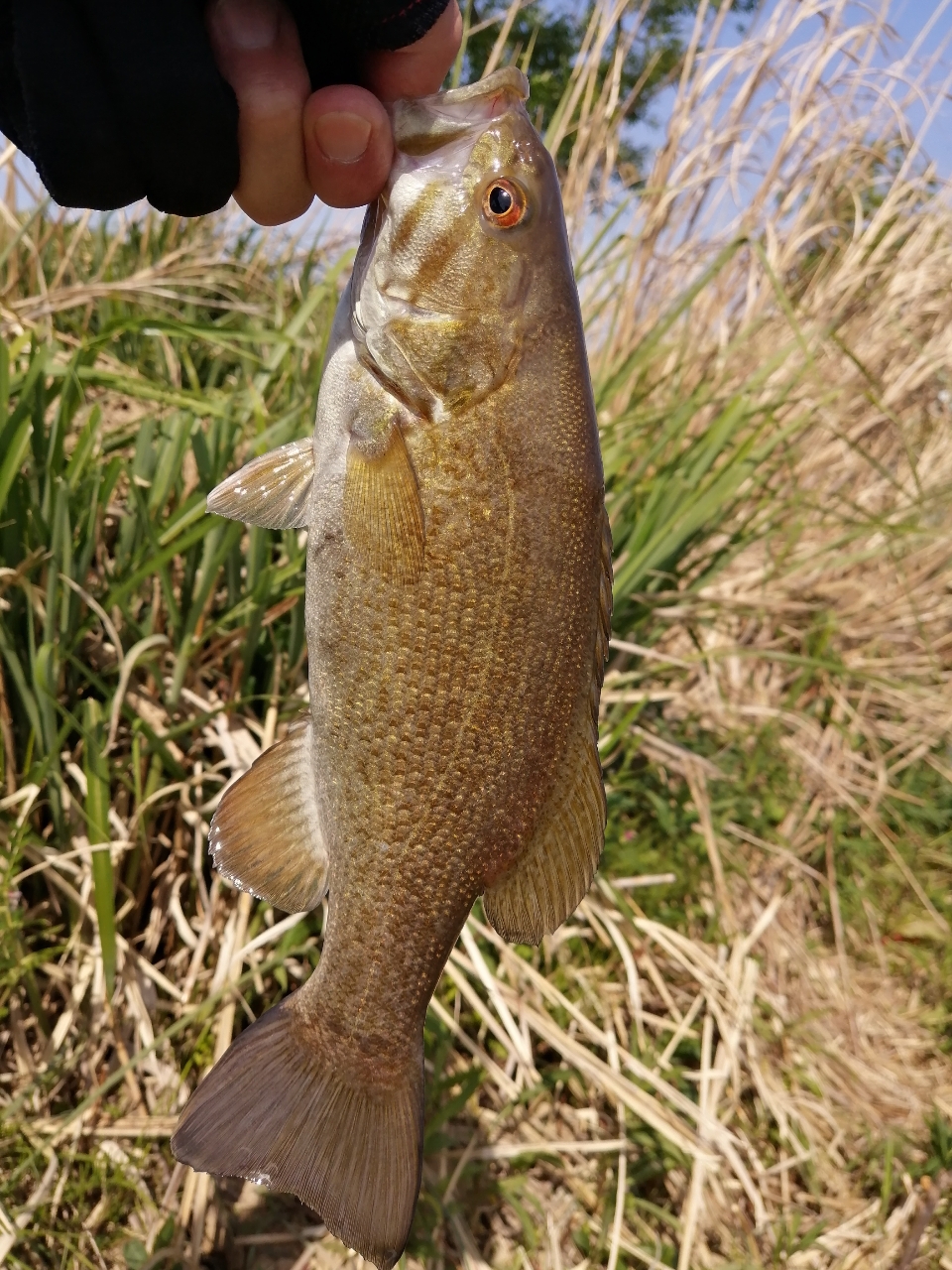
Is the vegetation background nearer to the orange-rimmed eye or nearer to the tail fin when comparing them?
the tail fin

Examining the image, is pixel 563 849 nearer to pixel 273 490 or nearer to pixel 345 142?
pixel 273 490

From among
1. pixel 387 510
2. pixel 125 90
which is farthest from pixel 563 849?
pixel 125 90

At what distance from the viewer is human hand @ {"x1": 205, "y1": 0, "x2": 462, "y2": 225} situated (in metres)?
1.07

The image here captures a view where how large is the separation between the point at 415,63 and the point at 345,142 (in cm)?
21

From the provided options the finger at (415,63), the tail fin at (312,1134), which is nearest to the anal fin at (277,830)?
the tail fin at (312,1134)

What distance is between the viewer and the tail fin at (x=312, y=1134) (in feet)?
3.81

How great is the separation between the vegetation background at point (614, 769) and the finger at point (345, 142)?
0.92 metres

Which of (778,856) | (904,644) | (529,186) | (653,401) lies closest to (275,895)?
(529,186)

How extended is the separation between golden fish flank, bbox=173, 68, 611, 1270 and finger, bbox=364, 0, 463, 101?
4 centimetres

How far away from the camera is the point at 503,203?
1215 millimetres

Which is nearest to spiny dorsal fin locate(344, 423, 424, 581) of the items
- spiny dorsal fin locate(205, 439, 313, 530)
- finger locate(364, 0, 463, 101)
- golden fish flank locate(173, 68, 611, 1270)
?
golden fish flank locate(173, 68, 611, 1270)

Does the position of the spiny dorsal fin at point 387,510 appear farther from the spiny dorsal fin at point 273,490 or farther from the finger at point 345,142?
the finger at point 345,142

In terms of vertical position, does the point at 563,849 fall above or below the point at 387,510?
below

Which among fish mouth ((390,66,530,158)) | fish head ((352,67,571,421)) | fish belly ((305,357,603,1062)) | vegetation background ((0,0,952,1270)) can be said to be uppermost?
fish mouth ((390,66,530,158))
